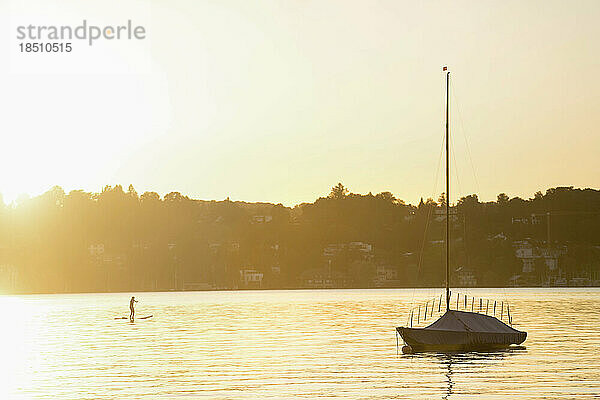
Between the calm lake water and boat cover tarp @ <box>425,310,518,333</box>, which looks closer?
the calm lake water

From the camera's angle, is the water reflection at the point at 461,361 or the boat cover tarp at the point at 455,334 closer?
the water reflection at the point at 461,361

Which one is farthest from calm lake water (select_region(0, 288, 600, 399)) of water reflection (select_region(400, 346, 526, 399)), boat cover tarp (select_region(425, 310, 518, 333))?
boat cover tarp (select_region(425, 310, 518, 333))

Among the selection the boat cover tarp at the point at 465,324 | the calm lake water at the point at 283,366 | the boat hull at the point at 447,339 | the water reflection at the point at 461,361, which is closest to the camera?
the calm lake water at the point at 283,366

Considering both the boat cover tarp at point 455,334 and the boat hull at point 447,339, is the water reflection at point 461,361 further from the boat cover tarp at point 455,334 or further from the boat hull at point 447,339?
the boat cover tarp at point 455,334

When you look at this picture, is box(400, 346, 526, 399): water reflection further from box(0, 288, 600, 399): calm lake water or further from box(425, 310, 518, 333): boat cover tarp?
box(425, 310, 518, 333): boat cover tarp

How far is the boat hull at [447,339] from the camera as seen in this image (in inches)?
3216

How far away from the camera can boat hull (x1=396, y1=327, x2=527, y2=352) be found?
81.7m

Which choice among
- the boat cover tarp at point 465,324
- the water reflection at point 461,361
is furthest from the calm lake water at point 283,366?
the boat cover tarp at point 465,324

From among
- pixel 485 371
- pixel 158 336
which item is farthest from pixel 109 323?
pixel 485 371

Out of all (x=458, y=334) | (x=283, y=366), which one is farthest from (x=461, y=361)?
(x=283, y=366)

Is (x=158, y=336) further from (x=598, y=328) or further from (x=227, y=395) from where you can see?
(x=227, y=395)

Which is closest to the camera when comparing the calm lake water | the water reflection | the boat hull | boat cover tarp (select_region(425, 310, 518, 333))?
the calm lake water

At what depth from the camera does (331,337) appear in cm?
10938

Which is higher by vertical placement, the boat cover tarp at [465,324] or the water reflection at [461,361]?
the boat cover tarp at [465,324]
